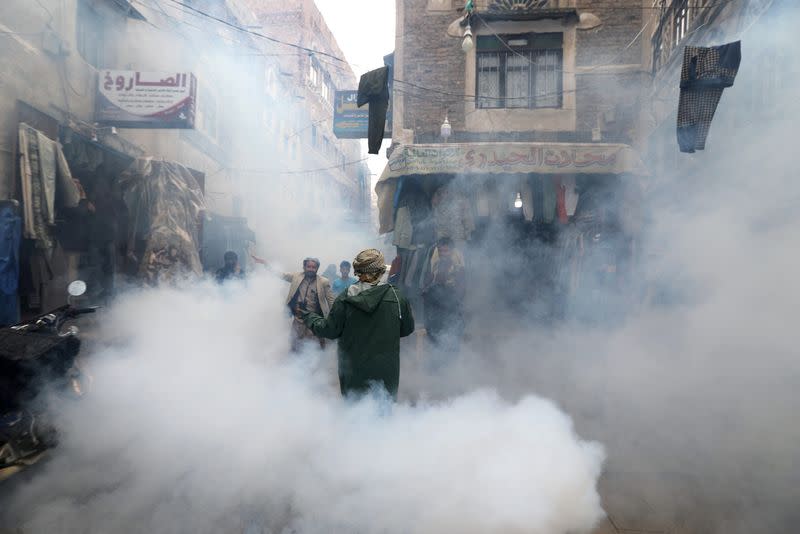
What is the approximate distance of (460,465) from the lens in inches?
128

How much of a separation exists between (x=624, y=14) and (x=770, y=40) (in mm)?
4264

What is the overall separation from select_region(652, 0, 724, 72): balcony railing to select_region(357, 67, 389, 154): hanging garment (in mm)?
4556

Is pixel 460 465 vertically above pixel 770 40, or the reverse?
pixel 770 40

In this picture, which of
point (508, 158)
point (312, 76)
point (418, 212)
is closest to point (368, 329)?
point (418, 212)

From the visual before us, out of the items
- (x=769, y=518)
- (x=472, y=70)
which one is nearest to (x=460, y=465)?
(x=769, y=518)

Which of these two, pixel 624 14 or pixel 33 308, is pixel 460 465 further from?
pixel 624 14

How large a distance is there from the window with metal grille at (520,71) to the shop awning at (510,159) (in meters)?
1.81

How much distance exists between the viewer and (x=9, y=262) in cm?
595

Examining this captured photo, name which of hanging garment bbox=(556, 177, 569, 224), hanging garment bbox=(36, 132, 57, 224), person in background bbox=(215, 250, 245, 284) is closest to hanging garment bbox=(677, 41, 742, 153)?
hanging garment bbox=(556, 177, 569, 224)

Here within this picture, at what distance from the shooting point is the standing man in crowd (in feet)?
20.7

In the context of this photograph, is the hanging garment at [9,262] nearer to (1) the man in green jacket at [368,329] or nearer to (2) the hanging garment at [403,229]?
(1) the man in green jacket at [368,329]

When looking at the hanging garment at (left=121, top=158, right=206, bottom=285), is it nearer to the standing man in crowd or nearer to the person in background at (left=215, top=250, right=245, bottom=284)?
the person in background at (left=215, top=250, right=245, bottom=284)

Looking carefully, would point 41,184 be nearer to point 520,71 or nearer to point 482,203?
point 482,203

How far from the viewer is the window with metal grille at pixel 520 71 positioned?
9.35 meters
